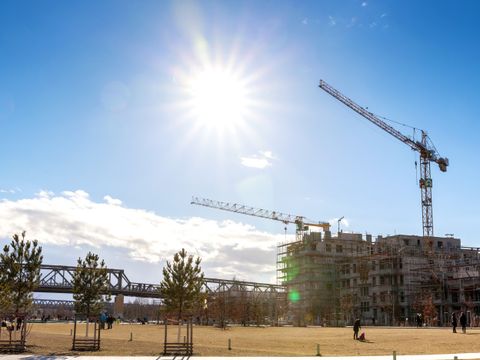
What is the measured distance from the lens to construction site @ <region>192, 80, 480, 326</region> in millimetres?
115375

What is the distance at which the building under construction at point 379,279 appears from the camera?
11525cm

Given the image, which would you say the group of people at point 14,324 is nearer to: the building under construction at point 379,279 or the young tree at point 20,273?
the young tree at point 20,273

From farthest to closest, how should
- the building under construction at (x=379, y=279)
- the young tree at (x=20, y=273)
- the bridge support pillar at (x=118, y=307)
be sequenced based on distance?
the bridge support pillar at (x=118, y=307) < the building under construction at (x=379, y=279) < the young tree at (x=20, y=273)

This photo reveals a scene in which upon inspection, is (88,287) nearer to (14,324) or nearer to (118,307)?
(14,324)

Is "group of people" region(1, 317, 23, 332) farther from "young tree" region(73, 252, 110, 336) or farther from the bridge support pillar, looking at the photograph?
the bridge support pillar

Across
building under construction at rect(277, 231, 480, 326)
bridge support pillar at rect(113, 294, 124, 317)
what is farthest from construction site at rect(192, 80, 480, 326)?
bridge support pillar at rect(113, 294, 124, 317)

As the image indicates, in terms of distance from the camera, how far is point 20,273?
36.8 meters

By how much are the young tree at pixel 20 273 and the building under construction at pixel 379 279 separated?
64189mm

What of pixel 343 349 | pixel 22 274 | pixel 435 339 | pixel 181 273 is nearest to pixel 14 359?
pixel 22 274

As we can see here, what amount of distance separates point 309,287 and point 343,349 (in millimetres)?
125034

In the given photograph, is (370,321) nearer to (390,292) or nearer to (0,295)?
(390,292)

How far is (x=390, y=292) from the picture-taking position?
128m

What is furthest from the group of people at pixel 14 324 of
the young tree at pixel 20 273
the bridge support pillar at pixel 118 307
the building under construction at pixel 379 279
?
the bridge support pillar at pixel 118 307

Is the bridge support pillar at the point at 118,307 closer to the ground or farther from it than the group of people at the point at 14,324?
closer to the ground
